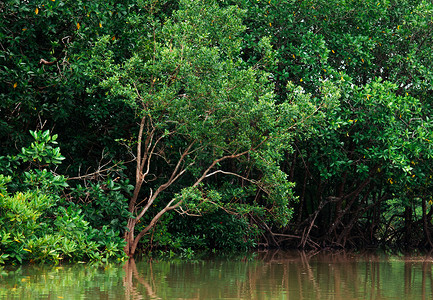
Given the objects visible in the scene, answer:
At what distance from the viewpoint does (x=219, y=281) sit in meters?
7.56

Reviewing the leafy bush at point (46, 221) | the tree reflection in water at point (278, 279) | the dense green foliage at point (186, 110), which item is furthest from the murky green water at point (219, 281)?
the dense green foliage at point (186, 110)

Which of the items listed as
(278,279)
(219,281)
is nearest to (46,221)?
(219,281)

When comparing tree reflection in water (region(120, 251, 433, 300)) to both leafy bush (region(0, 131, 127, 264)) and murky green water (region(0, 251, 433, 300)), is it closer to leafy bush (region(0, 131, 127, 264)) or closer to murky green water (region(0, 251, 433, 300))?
murky green water (region(0, 251, 433, 300))

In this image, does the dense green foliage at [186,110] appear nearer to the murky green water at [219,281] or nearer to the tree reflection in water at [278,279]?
the murky green water at [219,281]

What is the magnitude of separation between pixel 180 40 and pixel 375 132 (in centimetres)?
516

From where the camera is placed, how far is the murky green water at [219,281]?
6284 mm

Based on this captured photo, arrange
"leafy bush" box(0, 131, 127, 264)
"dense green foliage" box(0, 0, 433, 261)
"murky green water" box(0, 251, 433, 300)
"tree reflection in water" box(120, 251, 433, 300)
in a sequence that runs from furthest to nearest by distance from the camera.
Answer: "dense green foliage" box(0, 0, 433, 261)
"leafy bush" box(0, 131, 127, 264)
"tree reflection in water" box(120, 251, 433, 300)
"murky green water" box(0, 251, 433, 300)

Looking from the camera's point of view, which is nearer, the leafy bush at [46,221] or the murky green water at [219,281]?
the murky green water at [219,281]

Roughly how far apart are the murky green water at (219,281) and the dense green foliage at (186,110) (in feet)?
3.54

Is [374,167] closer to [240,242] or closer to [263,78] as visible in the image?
[240,242]

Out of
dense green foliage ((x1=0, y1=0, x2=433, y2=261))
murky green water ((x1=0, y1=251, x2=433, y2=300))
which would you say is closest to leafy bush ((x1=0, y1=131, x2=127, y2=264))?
dense green foliage ((x1=0, y1=0, x2=433, y2=261))

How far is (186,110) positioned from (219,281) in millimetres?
3704

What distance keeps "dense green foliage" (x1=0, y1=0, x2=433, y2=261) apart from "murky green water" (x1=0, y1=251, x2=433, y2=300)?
1.08 m

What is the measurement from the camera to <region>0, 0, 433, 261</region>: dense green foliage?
32.8 feet
